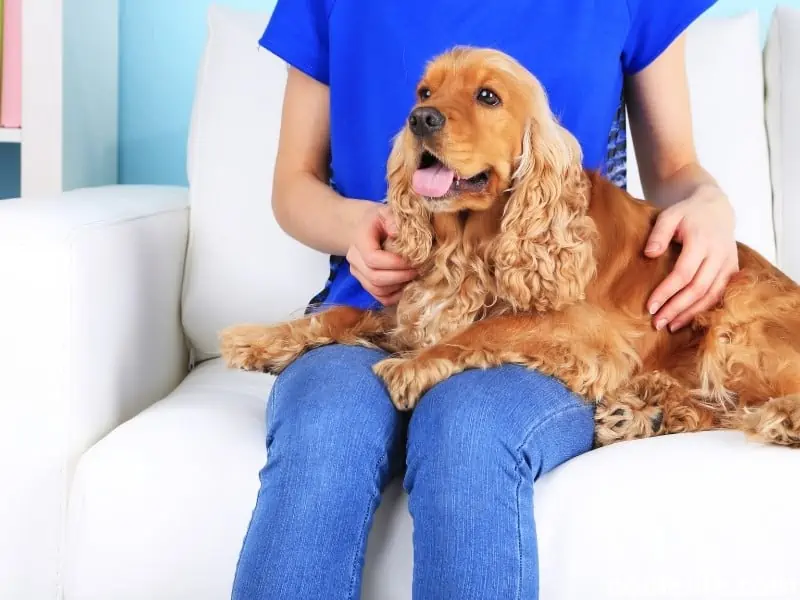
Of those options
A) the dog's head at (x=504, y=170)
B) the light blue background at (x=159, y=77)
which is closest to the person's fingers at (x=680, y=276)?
the dog's head at (x=504, y=170)

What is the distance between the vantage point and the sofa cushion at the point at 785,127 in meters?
1.96

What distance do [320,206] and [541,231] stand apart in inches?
14.8

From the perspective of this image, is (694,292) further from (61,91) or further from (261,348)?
(61,91)

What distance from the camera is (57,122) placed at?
2094 mm

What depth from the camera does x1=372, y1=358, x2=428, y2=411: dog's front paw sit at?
1.17m

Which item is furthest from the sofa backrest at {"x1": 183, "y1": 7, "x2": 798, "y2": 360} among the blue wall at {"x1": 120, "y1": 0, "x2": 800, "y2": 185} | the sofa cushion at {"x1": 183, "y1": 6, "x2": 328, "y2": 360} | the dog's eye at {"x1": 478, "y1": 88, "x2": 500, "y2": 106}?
the dog's eye at {"x1": 478, "y1": 88, "x2": 500, "y2": 106}

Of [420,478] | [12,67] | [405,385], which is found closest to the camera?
[420,478]

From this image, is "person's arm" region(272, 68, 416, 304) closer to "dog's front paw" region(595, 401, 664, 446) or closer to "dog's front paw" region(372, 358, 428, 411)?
"dog's front paw" region(372, 358, 428, 411)

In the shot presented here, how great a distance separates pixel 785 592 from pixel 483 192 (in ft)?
1.87

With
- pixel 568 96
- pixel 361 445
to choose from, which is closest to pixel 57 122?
pixel 568 96

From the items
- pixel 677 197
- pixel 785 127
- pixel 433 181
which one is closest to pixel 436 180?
pixel 433 181

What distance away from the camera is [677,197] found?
1.46 meters

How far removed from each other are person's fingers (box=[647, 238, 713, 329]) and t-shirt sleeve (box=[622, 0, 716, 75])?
14.2 inches

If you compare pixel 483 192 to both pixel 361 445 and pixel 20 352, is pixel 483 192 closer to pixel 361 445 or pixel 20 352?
pixel 361 445
